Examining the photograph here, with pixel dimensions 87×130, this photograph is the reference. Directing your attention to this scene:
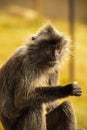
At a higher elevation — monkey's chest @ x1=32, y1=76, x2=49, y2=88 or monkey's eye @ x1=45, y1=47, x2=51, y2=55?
monkey's eye @ x1=45, y1=47, x2=51, y2=55

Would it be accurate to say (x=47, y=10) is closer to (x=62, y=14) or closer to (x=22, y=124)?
(x=62, y=14)

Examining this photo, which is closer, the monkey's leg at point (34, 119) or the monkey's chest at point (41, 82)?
the monkey's leg at point (34, 119)

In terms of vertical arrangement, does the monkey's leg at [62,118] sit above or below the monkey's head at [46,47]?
below

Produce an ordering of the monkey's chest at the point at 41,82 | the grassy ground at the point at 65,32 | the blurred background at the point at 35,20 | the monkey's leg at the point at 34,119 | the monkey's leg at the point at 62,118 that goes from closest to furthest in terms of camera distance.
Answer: the monkey's leg at the point at 34,119 < the monkey's chest at the point at 41,82 < the monkey's leg at the point at 62,118 < the grassy ground at the point at 65,32 < the blurred background at the point at 35,20

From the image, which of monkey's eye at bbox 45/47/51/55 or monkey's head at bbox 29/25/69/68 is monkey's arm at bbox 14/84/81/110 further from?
monkey's eye at bbox 45/47/51/55

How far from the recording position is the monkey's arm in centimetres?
941

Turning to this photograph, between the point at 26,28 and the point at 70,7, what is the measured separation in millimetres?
6008

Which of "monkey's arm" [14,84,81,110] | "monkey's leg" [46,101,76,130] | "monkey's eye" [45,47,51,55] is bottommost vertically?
"monkey's leg" [46,101,76,130]

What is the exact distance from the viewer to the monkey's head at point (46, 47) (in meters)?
9.54

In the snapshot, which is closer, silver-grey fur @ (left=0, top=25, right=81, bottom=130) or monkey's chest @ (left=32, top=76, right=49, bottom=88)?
silver-grey fur @ (left=0, top=25, right=81, bottom=130)

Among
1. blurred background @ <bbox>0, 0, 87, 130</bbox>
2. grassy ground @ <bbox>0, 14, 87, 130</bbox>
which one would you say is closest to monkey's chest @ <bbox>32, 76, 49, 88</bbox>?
grassy ground @ <bbox>0, 14, 87, 130</bbox>

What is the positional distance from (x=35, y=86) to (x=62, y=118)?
61 centimetres

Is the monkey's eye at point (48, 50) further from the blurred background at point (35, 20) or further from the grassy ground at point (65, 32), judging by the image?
the blurred background at point (35, 20)

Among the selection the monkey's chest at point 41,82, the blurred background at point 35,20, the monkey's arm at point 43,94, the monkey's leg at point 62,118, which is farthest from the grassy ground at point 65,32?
the monkey's arm at point 43,94
